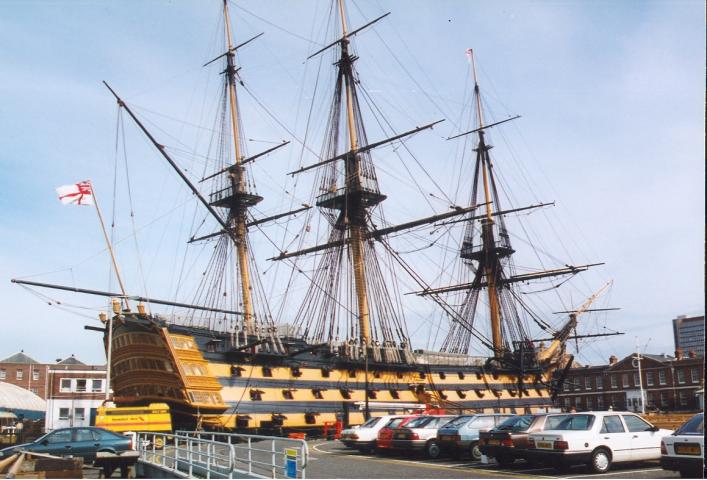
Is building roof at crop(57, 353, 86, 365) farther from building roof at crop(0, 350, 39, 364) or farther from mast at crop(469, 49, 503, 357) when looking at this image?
mast at crop(469, 49, 503, 357)

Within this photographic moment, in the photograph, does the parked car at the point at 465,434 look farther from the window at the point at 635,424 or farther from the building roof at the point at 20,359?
the building roof at the point at 20,359

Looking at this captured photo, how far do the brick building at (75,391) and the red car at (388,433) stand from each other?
168 feet

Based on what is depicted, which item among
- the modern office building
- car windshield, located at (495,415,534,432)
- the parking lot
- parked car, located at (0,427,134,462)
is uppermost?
the modern office building

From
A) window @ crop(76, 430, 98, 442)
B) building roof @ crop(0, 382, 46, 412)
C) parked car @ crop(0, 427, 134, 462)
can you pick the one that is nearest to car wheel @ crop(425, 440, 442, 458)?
parked car @ crop(0, 427, 134, 462)

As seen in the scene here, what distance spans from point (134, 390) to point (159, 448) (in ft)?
40.3

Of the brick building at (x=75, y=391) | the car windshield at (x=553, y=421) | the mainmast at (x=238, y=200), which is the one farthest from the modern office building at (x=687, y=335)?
the car windshield at (x=553, y=421)

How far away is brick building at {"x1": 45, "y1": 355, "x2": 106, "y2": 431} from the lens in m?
66.9

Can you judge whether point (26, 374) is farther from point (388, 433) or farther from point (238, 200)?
point (388, 433)

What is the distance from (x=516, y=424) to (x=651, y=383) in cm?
5725

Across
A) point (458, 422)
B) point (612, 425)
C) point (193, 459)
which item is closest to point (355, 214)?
point (458, 422)

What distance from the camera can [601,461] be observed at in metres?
15.7

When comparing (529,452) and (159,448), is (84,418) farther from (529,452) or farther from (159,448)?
(529,452)

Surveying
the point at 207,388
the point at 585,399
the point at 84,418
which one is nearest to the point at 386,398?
the point at 207,388

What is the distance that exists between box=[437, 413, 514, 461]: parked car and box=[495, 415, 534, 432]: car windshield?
0.63m
